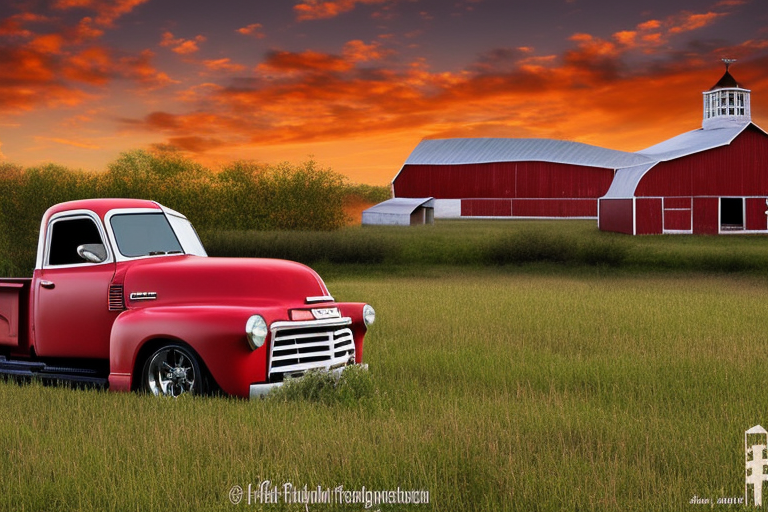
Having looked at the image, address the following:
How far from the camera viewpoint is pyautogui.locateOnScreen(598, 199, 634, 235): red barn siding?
2183 inches

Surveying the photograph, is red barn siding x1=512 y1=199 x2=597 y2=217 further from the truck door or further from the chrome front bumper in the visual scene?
the chrome front bumper

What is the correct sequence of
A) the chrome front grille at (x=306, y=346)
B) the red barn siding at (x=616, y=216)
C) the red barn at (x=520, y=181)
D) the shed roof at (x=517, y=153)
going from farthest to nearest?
the shed roof at (x=517, y=153) < the red barn at (x=520, y=181) < the red barn siding at (x=616, y=216) < the chrome front grille at (x=306, y=346)

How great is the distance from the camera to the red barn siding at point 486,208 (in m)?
81.4

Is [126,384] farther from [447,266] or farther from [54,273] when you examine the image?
[447,266]

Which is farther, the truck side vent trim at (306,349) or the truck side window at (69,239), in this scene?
the truck side window at (69,239)

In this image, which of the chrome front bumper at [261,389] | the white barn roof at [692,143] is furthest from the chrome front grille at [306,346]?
the white barn roof at [692,143]

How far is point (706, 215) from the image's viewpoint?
2243 inches

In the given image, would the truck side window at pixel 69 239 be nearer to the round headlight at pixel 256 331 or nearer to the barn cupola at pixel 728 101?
the round headlight at pixel 256 331

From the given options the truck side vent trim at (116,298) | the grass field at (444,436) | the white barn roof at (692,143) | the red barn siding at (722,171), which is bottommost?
the grass field at (444,436)

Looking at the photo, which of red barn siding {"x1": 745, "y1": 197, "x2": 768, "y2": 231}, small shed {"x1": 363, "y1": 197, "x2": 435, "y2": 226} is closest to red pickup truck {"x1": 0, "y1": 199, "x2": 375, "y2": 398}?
red barn siding {"x1": 745, "y1": 197, "x2": 768, "y2": 231}

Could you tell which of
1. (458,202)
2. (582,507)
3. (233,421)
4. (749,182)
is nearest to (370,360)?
(233,421)

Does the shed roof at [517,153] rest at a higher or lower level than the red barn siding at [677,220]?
higher

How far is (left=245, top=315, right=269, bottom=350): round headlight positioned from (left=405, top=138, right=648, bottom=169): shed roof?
74093 millimetres

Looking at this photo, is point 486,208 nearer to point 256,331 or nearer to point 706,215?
point 706,215
